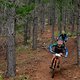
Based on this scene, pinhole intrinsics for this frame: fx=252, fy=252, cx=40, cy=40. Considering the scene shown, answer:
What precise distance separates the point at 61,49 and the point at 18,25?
42.5 ft

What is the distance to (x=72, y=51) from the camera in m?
21.5

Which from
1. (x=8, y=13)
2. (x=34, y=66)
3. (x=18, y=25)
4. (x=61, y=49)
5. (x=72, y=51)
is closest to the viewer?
(x=8, y=13)

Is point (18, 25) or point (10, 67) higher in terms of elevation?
point (18, 25)

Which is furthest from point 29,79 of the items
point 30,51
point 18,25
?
point 18,25

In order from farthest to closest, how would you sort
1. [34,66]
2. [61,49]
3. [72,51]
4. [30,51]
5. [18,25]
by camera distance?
[18,25], [30,51], [72,51], [34,66], [61,49]

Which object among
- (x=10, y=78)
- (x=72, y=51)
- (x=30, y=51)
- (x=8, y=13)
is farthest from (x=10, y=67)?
(x=30, y=51)

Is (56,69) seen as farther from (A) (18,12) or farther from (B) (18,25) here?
(B) (18,25)

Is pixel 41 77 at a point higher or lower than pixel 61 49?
lower

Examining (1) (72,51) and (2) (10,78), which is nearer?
(2) (10,78)

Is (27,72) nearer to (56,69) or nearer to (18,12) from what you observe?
(56,69)

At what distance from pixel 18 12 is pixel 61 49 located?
3308 mm

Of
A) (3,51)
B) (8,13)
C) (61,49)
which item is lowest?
(3,51)

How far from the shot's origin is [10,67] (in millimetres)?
14445

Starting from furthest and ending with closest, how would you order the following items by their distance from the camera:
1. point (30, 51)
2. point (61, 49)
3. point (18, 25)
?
point (18, 25) < point (30, 51) < point (61, 49)
